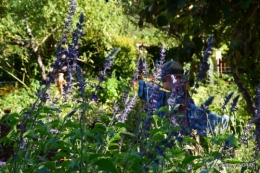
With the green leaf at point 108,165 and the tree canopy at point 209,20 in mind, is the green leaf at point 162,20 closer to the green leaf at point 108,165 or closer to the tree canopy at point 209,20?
the tree canopy at point 209,20

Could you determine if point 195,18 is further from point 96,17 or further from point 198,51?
point 96,17

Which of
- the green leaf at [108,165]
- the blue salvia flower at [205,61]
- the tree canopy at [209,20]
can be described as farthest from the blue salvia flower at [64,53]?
the tree canopy at [209,20]

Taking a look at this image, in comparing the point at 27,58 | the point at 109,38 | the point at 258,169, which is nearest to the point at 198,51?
the point at 258,169

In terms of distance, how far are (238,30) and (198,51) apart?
237 millimetres

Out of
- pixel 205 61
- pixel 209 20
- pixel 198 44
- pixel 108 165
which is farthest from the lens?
pixel 198 44

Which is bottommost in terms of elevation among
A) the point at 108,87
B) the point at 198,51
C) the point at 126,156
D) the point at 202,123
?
the point at 126,156

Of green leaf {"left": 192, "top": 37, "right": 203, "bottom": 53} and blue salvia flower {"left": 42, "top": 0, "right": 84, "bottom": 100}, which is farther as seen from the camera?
green leaf {"left": 192, "top": 37, "right": 203, "bottom": 53}

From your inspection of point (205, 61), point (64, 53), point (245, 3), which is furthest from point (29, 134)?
point (245, 3)

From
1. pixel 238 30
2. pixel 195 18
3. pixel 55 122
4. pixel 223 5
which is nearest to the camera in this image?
pixel 55 122

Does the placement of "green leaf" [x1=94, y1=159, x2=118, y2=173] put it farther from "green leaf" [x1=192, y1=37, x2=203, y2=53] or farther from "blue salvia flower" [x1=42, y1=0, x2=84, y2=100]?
"green leaf" [x1=192, y1=37, x2=203, y2=53]

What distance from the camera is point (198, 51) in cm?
264

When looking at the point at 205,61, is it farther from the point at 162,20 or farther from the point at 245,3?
the point at 162,20

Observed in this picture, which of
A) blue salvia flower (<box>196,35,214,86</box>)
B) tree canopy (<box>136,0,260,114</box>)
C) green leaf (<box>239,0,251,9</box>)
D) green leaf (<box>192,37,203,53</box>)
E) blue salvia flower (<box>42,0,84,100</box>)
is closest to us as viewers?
blue salvia flower (<box>42,0,84,100</box>)

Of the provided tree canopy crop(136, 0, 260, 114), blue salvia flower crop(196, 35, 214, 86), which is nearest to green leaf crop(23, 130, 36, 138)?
blue salvia flower crop(196, 35, 214, 86)
